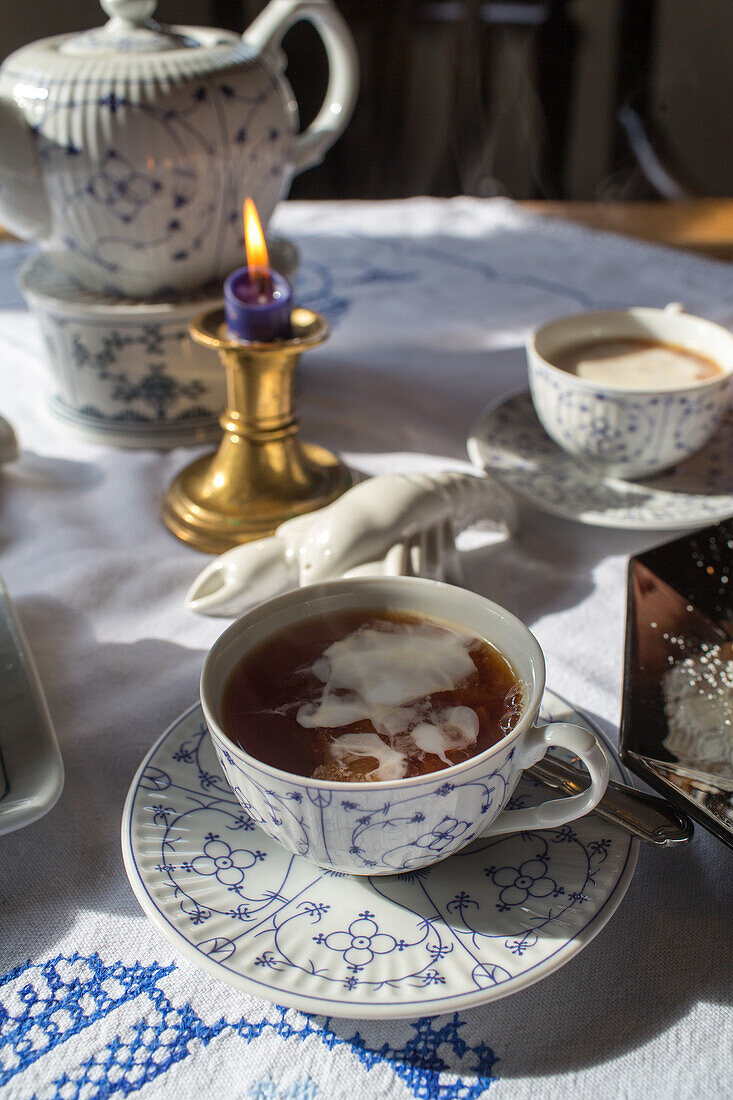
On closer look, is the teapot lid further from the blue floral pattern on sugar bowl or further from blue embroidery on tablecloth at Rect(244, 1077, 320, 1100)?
blue embroidery on tablecloth at Rect(244, 1077, 320, 1100)

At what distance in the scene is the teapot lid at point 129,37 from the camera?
2.09 feet

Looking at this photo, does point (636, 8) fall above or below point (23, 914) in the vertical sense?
above

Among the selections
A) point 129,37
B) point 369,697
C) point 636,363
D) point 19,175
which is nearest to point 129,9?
point 129,37

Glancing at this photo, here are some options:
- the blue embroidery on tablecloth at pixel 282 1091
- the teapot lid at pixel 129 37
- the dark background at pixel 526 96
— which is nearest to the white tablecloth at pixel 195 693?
the blue embroidery on tablecloth at pixel 282 1091

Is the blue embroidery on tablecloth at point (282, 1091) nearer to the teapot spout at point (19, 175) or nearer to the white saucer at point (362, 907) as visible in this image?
the white saucer at point (362, 907)

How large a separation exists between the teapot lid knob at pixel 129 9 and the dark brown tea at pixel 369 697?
496mm

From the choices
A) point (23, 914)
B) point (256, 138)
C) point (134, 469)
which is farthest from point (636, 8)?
point (23, 914)

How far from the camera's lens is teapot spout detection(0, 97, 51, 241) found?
621 millimetres

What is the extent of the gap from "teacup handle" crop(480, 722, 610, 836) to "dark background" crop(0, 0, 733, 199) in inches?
73.5

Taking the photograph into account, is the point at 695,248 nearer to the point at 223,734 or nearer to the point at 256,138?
the point at 256,138

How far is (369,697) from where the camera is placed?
0.36 meters

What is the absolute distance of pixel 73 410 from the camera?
73cm

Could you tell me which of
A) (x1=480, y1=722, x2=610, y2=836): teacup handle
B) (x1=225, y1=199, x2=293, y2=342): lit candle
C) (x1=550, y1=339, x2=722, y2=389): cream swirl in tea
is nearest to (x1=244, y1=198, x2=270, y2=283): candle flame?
(x1=225, y1=199, x2=293, y2=342): lit candle

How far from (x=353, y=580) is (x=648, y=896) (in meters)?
0.17
